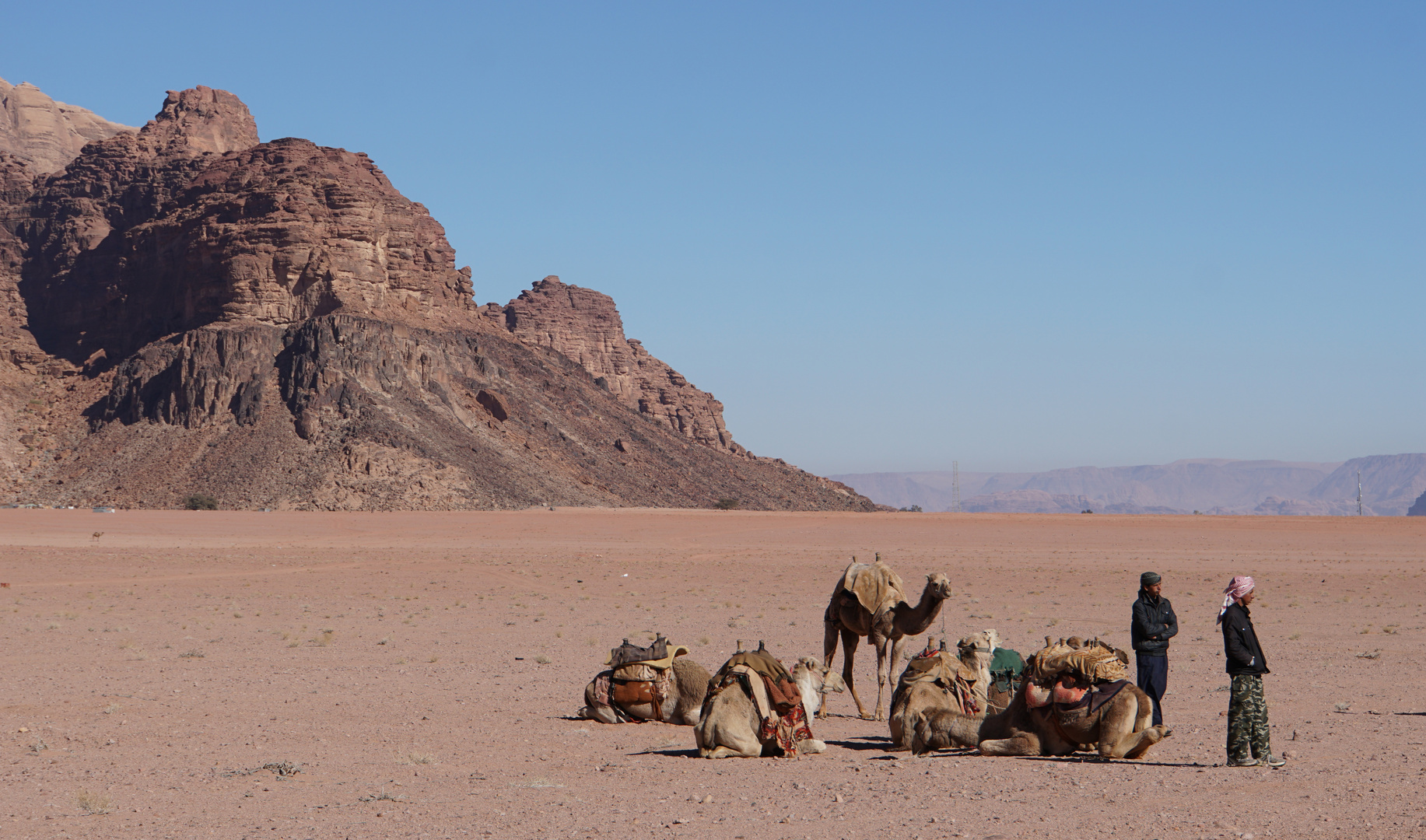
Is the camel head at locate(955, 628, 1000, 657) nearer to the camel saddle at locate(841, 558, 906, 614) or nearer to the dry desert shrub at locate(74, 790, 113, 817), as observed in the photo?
the camel saddle at locate(841, 558, 906, 614)

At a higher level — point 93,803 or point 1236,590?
point 1236,590

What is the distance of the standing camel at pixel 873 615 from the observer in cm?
1247

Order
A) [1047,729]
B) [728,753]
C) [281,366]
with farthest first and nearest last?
[281,366]
[728,753]
[1047,729]

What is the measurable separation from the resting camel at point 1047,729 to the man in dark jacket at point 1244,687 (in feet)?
1.84

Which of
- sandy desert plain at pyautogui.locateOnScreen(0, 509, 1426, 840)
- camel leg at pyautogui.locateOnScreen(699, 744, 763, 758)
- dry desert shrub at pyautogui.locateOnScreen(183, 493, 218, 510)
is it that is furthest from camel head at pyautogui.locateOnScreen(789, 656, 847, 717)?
dry desert shrub at pyautogui.locateOnScreen(183, 493, 218, 510)

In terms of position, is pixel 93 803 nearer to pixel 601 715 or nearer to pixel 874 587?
pixel 601 715

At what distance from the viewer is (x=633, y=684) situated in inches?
517

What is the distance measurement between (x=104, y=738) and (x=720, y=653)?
831 centimetres

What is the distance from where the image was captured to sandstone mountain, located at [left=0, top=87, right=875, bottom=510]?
301ft

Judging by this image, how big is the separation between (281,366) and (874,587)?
95.7 m

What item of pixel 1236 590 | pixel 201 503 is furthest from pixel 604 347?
pixel 1236 590

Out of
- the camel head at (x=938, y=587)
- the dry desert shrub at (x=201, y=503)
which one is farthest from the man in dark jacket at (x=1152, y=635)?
the dry desert shrub at (x=201, y=503)

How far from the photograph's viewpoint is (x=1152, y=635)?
1126 cm

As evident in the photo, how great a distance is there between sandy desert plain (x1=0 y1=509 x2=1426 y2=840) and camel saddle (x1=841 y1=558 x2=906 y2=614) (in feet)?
4.19
